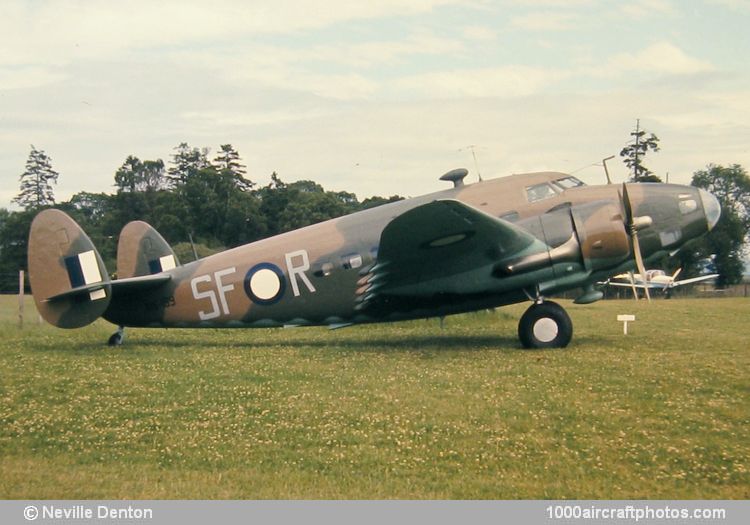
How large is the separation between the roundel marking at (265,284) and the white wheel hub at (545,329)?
4561 millimetres

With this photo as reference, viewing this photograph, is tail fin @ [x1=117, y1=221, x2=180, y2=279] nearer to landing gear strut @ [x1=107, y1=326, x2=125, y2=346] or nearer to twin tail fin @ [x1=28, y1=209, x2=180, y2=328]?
landing gear strut @ [x1=107, y1=326, x2=125, y2=346]

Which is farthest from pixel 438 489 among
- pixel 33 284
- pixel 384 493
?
pixel 33 284

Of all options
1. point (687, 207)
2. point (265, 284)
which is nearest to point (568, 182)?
point (687, 207)

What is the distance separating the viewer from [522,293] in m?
13.0

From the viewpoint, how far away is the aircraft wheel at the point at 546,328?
12570mm

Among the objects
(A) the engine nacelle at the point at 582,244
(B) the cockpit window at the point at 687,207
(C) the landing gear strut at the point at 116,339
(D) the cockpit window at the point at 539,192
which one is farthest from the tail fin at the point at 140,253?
(B) the cockpit window at the point at 687,207

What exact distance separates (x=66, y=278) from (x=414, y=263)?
6.18 meters

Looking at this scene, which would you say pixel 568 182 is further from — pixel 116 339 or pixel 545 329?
pixel 116 339

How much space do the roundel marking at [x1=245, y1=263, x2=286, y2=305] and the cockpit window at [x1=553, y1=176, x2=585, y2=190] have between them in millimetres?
5242

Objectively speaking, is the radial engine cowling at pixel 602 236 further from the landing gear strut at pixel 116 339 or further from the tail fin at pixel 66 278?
the landing gear strut at pixel 116 339

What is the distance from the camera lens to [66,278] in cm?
1341

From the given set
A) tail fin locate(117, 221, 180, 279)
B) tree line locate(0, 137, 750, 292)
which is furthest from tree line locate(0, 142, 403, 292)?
tail fin locate(117, 221, 180, 279)
